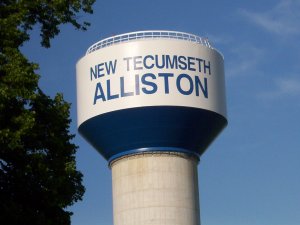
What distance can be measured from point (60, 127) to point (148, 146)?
10.5 metres

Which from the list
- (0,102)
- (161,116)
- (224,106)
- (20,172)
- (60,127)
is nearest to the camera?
(0,102)

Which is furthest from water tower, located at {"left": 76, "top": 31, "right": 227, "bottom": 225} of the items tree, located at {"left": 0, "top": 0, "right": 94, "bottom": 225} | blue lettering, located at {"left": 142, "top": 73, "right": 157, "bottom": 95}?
tree, located at {"left": 0, "top": 0, "right": 94, "bottom": 225}

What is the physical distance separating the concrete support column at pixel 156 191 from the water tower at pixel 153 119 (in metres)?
0.05

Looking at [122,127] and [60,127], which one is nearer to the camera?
[60,127]

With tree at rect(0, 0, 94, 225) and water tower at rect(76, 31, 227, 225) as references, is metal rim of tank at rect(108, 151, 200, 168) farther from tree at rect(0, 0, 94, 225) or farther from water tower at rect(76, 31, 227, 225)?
tree at rect(0, 0, 94, 225)

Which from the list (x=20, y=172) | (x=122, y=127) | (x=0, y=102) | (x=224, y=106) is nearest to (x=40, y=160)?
(x=20, y=172)

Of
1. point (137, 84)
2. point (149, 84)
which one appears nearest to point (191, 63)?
point (149, 84)

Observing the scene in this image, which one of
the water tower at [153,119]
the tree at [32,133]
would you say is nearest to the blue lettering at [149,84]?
the water tower at [153,119]

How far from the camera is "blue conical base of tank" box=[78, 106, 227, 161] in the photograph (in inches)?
1451

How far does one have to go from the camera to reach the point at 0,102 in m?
23.7

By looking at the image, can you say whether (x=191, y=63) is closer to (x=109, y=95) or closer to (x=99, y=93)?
(x=109, y=95)

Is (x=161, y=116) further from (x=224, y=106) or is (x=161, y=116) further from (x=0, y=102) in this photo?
(x=0, y=102)

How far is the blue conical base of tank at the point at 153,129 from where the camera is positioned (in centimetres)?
3684

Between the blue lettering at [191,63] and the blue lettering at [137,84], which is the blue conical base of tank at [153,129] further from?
the blue lettering at [191,63]
